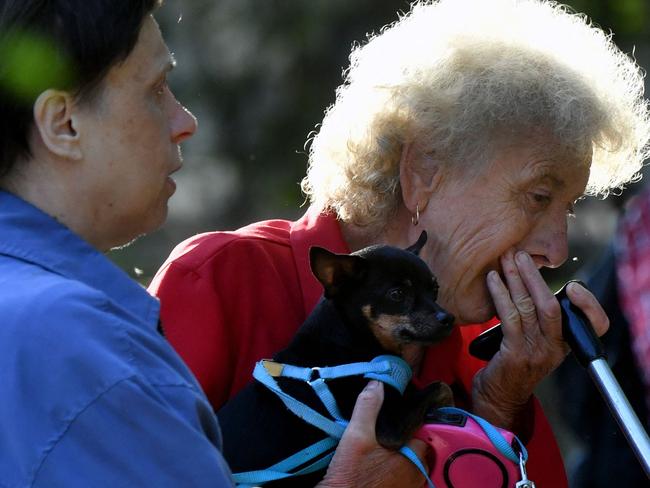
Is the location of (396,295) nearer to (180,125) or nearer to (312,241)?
(312,241)

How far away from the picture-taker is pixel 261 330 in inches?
104

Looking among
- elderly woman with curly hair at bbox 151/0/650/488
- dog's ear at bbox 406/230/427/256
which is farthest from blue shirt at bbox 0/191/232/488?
dog's ear at bbox 406/230/427/256

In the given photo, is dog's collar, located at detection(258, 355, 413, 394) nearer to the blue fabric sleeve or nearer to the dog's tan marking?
the dog's tan marking

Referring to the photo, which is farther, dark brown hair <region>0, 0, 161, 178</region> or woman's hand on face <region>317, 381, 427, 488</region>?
woman's hand on face <region>317, 381, 427, 488</region>

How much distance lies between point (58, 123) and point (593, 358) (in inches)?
56.6

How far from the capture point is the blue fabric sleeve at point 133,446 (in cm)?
137

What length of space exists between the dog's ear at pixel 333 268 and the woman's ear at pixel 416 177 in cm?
36

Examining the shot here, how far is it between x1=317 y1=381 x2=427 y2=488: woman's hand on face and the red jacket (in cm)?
34

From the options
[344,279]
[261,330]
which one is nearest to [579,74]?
[344,279]

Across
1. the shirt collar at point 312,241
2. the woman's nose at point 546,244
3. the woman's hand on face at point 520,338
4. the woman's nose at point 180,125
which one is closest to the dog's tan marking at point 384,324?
the shirt collar at point 312,241

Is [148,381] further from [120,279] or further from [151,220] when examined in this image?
[151,220]

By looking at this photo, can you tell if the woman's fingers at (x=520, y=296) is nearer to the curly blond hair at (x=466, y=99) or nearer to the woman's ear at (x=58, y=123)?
the curly blond hair at (x=466, y=99)

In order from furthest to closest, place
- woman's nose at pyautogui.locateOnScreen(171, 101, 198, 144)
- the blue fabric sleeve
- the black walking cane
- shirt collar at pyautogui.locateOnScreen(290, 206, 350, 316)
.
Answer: shirt collar at pyautogui.locateOnScreen(290, 206, 350, 316) < the black walking cane < woman's nose at pyautogui.locateOnScreen(171, 101, 198, 144) < the blue fabric sleeve

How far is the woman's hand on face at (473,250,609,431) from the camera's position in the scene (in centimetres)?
278
